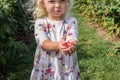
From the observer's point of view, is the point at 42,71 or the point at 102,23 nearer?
the point at 42,71

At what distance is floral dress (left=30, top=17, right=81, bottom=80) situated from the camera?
9.99 feet

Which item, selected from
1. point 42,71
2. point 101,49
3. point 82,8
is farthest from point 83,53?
point 82,8

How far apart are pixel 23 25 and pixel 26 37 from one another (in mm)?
266

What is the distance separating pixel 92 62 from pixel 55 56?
9.44ft

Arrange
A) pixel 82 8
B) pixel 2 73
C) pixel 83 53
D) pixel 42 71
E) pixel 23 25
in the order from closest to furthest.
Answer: pixel 42 71 < pixel 2 73 < pixel 83 53 < pixel 23 25 < pixel 82 8

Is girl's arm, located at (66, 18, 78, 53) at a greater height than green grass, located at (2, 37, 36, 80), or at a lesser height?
greater

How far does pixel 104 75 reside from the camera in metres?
5.30

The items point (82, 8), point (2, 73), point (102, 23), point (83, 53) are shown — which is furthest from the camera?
point (82, 8)

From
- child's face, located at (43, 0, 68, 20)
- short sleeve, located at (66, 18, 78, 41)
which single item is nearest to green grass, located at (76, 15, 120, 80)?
short sleeve, located at (66, 18, 78, 41)

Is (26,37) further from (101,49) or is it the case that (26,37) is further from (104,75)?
(104,75)

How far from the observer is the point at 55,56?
121 inches

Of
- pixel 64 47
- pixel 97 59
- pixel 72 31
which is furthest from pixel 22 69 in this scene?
pixel 64 47

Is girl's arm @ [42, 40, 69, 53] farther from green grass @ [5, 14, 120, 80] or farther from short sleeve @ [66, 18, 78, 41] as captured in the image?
green grass @ [5, 14, 120, 80]

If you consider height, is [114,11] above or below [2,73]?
above
